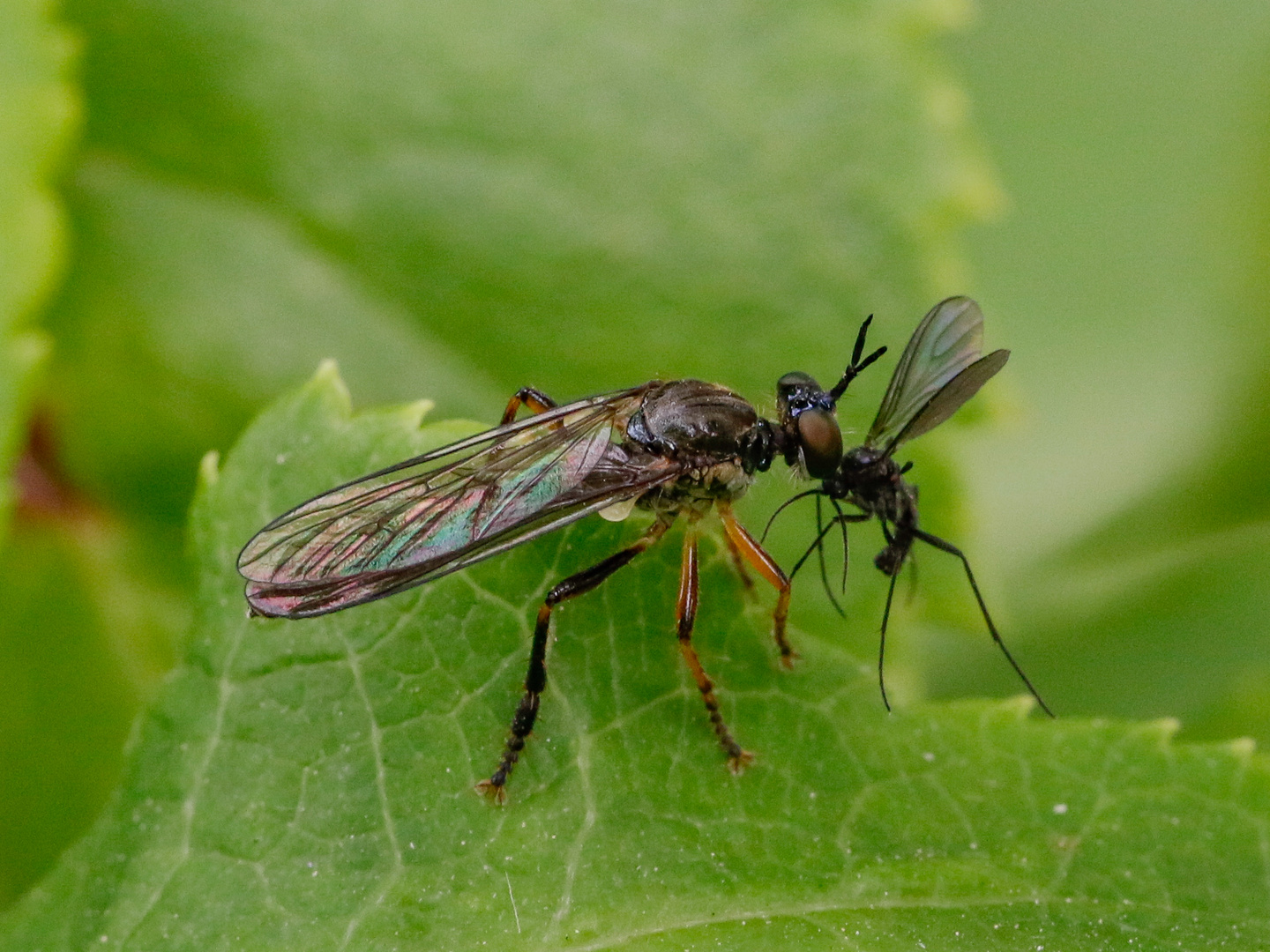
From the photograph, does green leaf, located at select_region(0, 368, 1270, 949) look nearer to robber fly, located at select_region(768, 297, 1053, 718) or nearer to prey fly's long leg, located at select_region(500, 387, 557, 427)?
robber fly, located at select_region(768, 297, 1053, 718)

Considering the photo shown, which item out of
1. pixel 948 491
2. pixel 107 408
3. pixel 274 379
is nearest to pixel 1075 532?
pixel 948 491

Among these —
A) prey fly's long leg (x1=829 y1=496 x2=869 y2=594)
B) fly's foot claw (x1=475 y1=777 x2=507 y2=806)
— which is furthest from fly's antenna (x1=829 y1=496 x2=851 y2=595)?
fly's foot claw (x1=475 y1=777 x2=507 y2=806)

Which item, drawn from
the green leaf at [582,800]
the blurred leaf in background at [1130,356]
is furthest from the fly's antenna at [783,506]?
the green leaf at [582,800]

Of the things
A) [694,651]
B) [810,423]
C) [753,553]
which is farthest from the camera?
[753,553]

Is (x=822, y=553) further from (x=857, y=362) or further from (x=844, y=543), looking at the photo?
(x=857, y=362)

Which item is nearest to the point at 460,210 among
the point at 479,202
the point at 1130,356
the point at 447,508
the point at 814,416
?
the point at 479,202

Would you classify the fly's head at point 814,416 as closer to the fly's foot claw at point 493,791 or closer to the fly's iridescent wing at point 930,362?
the fly's iridescent wing at point 930,362
